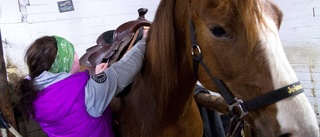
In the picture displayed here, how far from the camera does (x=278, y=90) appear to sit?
31.3 inches

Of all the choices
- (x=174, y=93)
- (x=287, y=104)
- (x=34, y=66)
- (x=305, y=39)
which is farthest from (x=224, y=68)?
(x=305, y=39)

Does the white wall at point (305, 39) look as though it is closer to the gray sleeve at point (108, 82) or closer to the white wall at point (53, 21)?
the white wall at point (53, 21)

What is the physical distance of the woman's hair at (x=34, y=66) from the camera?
1.16m

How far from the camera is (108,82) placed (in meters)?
1.18

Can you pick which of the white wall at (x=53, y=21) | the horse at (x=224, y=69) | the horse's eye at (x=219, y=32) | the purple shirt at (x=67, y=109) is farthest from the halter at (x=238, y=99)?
the white wall at (x=53, y=21)

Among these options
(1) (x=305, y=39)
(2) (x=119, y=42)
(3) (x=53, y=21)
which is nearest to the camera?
(2) (x=119, y=42)

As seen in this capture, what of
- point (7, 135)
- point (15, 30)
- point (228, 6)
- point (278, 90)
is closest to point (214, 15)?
point (228, 6)

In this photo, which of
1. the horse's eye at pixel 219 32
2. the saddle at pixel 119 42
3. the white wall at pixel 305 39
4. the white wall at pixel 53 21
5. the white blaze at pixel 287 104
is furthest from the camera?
the white wall at pixel 53 21

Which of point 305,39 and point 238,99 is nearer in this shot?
point 238,99

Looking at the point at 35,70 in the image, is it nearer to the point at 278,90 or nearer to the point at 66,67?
the point at 66,67

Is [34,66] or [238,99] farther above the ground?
[34,66]

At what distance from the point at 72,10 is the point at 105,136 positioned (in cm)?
248

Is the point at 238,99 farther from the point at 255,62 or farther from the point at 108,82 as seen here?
the point at 108,82

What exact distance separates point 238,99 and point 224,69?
10 cm
